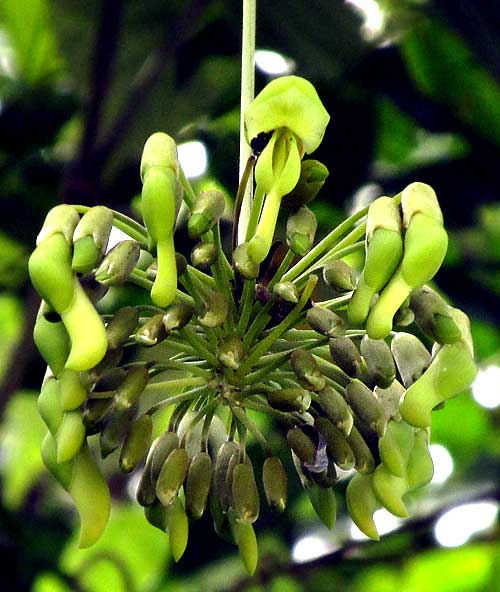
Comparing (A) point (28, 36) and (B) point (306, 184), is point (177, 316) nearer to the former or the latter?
(B) point (306, 184)

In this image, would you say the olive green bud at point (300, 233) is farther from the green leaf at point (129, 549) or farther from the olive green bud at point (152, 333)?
the green leaf at point (129, 549)

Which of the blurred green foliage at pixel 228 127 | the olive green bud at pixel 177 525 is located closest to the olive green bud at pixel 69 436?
the olive green bud at pixel 177 525

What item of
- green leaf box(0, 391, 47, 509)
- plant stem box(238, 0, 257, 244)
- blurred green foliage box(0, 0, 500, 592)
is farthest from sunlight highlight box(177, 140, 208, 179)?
plant stem box(238, 0, 257, 244)

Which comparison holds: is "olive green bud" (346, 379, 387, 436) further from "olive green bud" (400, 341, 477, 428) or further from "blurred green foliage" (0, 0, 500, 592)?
"blurred green foliage" (0, 0, 500, 592)

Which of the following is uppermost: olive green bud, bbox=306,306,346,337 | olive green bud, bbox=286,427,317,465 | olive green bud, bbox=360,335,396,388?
olive green bud, bbox=306,306,346,337

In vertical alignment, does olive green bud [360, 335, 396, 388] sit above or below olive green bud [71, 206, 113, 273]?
below

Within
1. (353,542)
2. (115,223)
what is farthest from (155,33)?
(115,223)
